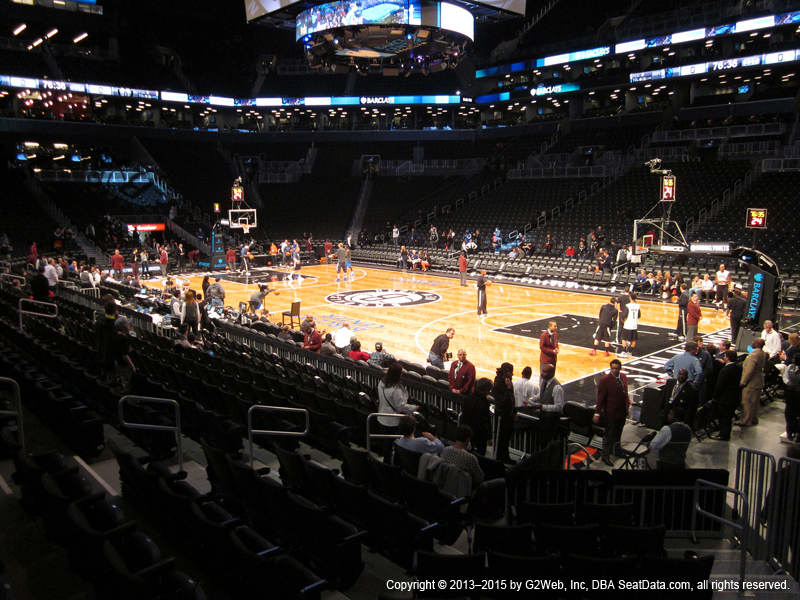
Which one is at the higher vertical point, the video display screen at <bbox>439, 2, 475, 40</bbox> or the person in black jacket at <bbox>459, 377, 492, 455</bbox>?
the video display screen at <bbox>439, 2, 475, 40</bbox>

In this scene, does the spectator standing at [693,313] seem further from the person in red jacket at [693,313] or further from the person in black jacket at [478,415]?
the person in black jacket at [478,415]

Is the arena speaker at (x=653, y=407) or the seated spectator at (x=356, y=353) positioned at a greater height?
the seated spectator at (x=356, y=353)

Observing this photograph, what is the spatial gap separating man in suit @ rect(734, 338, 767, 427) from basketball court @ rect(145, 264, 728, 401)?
2865mm

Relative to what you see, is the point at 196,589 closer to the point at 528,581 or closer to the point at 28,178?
the point at 528,581

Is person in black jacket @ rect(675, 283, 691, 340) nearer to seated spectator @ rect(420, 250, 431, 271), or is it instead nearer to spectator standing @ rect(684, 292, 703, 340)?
spectator standing @ rect(684, 292, 703, 340)

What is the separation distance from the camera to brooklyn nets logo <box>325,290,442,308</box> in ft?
75.9

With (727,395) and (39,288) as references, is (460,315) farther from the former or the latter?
(39,288)

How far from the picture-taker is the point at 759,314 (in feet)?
51.3

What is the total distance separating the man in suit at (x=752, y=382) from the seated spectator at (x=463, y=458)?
6.21 meters

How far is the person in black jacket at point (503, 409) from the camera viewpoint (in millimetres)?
7771

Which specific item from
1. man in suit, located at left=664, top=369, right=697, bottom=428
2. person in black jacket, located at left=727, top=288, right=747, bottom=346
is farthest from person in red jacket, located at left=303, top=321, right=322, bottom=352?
person in black jacket, located at left=727, top=288, right=747, bottom=346

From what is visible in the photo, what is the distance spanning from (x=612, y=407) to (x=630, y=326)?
749 centimetres

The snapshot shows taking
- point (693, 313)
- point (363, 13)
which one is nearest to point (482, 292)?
point (693, 313)

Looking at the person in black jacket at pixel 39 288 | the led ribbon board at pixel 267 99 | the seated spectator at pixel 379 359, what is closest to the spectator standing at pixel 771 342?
the seated spectator at pixel 379 359
